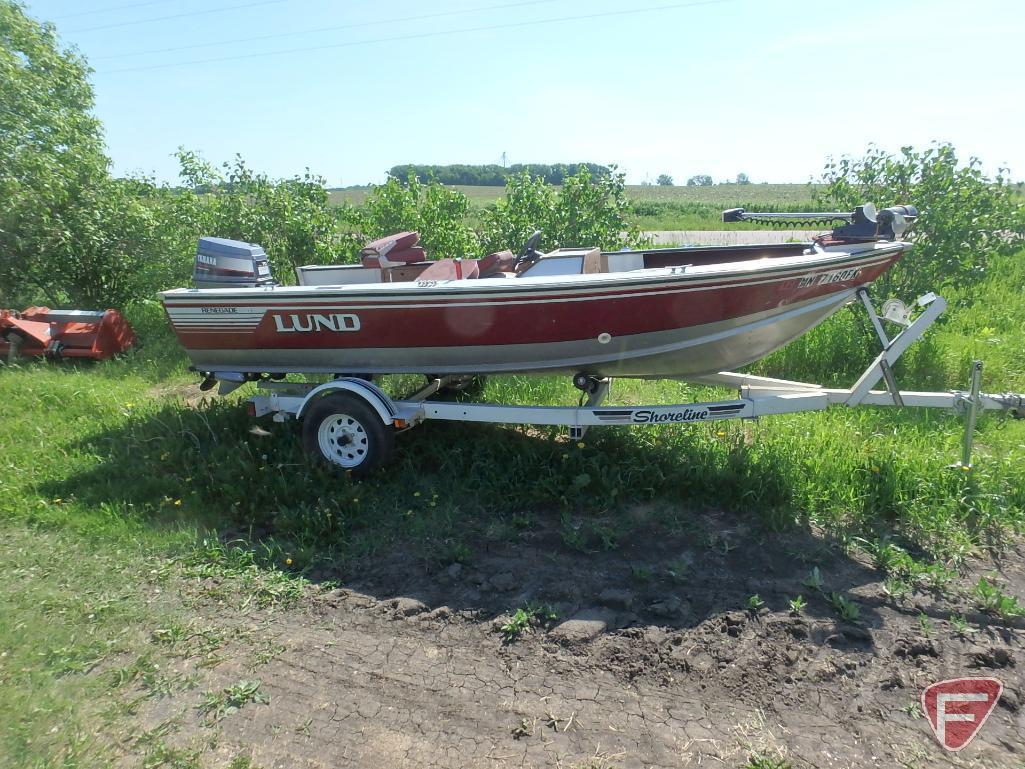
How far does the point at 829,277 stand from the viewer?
14.3 ft

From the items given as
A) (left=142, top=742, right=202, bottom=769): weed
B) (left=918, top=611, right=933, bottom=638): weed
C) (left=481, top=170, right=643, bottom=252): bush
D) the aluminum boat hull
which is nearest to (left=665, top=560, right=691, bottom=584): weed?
(left=918, top=611, right=933, bottom=638): weed

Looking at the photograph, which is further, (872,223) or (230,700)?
(872,223)

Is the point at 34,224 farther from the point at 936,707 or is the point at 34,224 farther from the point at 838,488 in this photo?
the point at 936,707

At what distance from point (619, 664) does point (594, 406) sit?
1912 mm

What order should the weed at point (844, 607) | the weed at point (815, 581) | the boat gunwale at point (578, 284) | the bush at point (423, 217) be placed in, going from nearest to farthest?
the weed at point (844, 607)
the weed at point (815, 581)
the boat gunwale at point (578, 284)
the bush at point (423, 217)

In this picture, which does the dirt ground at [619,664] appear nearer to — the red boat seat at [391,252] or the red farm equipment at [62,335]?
the red boat seat at [391,252]

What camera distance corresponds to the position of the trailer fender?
181 inches

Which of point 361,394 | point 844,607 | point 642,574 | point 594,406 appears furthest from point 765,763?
point 361,394

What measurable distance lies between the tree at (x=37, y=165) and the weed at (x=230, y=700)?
7890mm

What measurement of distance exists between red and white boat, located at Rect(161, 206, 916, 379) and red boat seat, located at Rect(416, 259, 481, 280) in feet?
0.06

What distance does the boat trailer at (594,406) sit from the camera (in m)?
4.26

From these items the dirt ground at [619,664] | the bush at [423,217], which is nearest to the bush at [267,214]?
the bush at [423,217]

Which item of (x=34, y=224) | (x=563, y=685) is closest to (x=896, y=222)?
(x=563, y=685)

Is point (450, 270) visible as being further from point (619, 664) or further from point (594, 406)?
point (619, 664)
